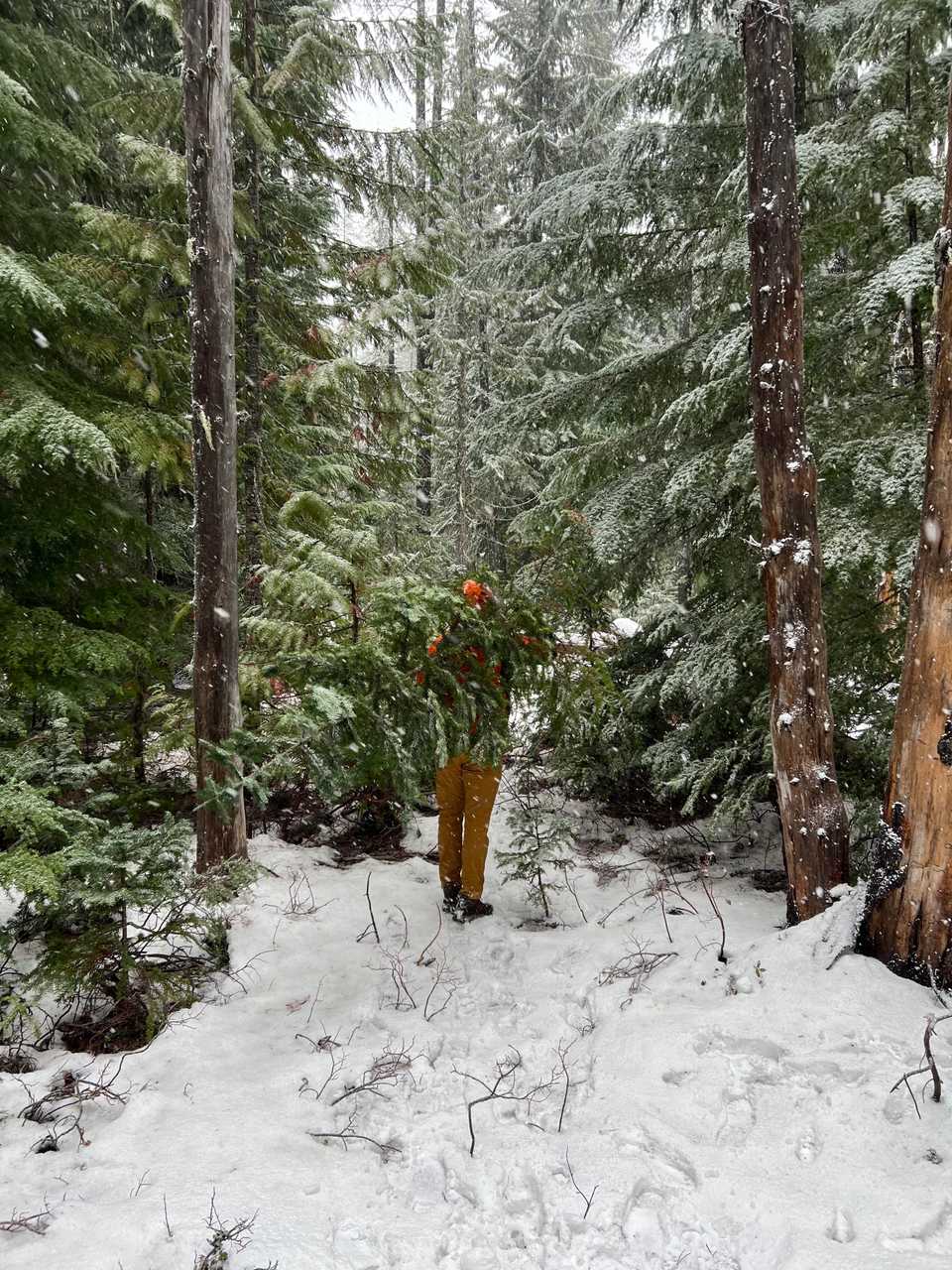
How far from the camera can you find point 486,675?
16.6 feet

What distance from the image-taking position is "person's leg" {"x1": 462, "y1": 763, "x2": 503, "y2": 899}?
17.6 ft

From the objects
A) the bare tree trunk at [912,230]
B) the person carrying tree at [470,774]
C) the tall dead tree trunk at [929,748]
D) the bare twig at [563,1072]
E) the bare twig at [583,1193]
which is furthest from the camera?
the person carrying tree at [470,774]

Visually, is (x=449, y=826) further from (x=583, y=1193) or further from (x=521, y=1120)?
(x=583, y=1193)

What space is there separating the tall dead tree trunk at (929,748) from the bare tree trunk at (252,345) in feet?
17.6

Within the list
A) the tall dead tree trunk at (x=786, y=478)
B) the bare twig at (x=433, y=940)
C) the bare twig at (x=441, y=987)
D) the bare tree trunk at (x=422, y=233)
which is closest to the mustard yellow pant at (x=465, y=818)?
the bare twig at (x=433, y=940)

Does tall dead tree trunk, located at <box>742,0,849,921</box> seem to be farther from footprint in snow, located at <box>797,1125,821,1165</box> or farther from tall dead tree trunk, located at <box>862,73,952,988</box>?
footprint in snow, located at <box>797,1125,821,1165</box>

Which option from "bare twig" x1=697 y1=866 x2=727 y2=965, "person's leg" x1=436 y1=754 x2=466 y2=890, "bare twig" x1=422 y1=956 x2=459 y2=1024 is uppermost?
"person's leg" x1=436 y1=754 x2=466 y2=890

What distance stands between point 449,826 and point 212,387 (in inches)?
155

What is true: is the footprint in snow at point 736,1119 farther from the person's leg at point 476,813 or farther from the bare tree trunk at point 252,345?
the bare tree trunk at point 252,345

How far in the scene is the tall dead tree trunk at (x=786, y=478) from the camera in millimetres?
4285

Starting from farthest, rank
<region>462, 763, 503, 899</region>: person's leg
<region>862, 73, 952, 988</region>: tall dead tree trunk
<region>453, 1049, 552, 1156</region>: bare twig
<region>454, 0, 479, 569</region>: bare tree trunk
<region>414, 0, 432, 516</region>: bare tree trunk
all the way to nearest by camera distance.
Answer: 1. <region>454, 0, 479, 569</region>: bare tree trunk
2. <region>414, 0, 432, 516</region>: bare tree trunk
3. <region>462, 763, 503, 899</region>: person's leg
4. <region>862, 73, 952, 988</region>: tall dead tree trunk
5. <region>453, 1049, 552, 1156</region>: bare twig

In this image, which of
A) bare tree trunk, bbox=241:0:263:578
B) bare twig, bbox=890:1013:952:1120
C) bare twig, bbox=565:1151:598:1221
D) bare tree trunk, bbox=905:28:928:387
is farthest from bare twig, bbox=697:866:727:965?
bare tree trunk, bbox=241:0:263:578

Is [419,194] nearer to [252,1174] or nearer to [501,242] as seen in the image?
[252,1174]

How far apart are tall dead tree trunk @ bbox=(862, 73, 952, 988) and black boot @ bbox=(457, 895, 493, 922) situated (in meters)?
2.79
